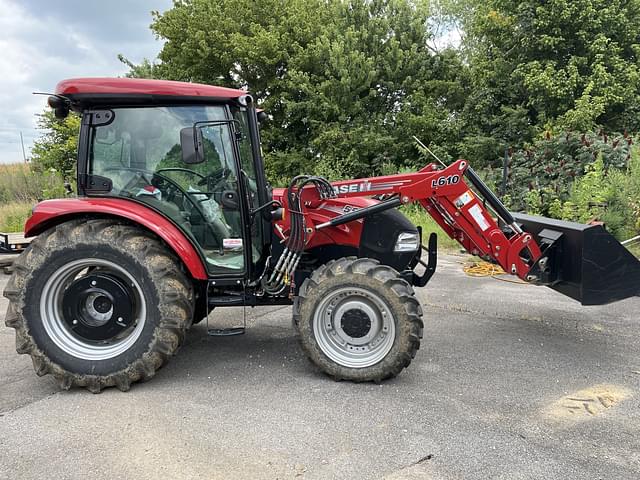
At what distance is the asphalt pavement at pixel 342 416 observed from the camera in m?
2.53

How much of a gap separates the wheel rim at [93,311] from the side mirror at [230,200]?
0.90 meters

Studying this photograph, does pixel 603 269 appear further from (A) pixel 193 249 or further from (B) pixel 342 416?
(A) pixel 193 249

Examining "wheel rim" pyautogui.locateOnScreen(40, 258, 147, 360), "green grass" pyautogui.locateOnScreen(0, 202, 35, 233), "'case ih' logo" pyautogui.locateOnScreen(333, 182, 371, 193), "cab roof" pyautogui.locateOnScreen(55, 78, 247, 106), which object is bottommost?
"wheel rim" pyautogui.locateOnScreen(40, 258, 147, 360)

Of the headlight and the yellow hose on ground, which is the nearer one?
the headlight

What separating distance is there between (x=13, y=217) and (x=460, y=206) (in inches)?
469

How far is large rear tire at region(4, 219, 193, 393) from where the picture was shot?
11.0ft

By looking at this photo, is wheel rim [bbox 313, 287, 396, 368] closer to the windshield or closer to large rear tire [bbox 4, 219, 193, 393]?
the windshield

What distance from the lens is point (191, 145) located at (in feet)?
11.0

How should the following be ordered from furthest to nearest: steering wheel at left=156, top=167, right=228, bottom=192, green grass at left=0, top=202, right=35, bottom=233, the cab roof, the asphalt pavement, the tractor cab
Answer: green grass at left=0, top=202, right=35, bottom=233 < steering wheel at left=156, top=167, right=228, bottom=192 < the tractor cab < the cab roof < the asphalt pavement

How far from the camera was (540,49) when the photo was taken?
15.3 metres

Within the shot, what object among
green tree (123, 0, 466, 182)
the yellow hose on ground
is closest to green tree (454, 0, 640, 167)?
green tree (123, 0, 466, 182)

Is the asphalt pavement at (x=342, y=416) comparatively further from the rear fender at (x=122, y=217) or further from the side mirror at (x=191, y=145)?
the side mirror at (x=191, y=145)

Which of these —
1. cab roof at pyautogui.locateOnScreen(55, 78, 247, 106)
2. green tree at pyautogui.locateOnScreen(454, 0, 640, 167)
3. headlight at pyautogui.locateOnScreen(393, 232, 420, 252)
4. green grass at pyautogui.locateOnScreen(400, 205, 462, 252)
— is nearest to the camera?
cab roof at pyautogui.locateOnScreen(55, 78, 247, 106)

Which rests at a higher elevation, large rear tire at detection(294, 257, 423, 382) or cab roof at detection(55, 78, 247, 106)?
cab roof at detection(55, 78, 247, 106)
